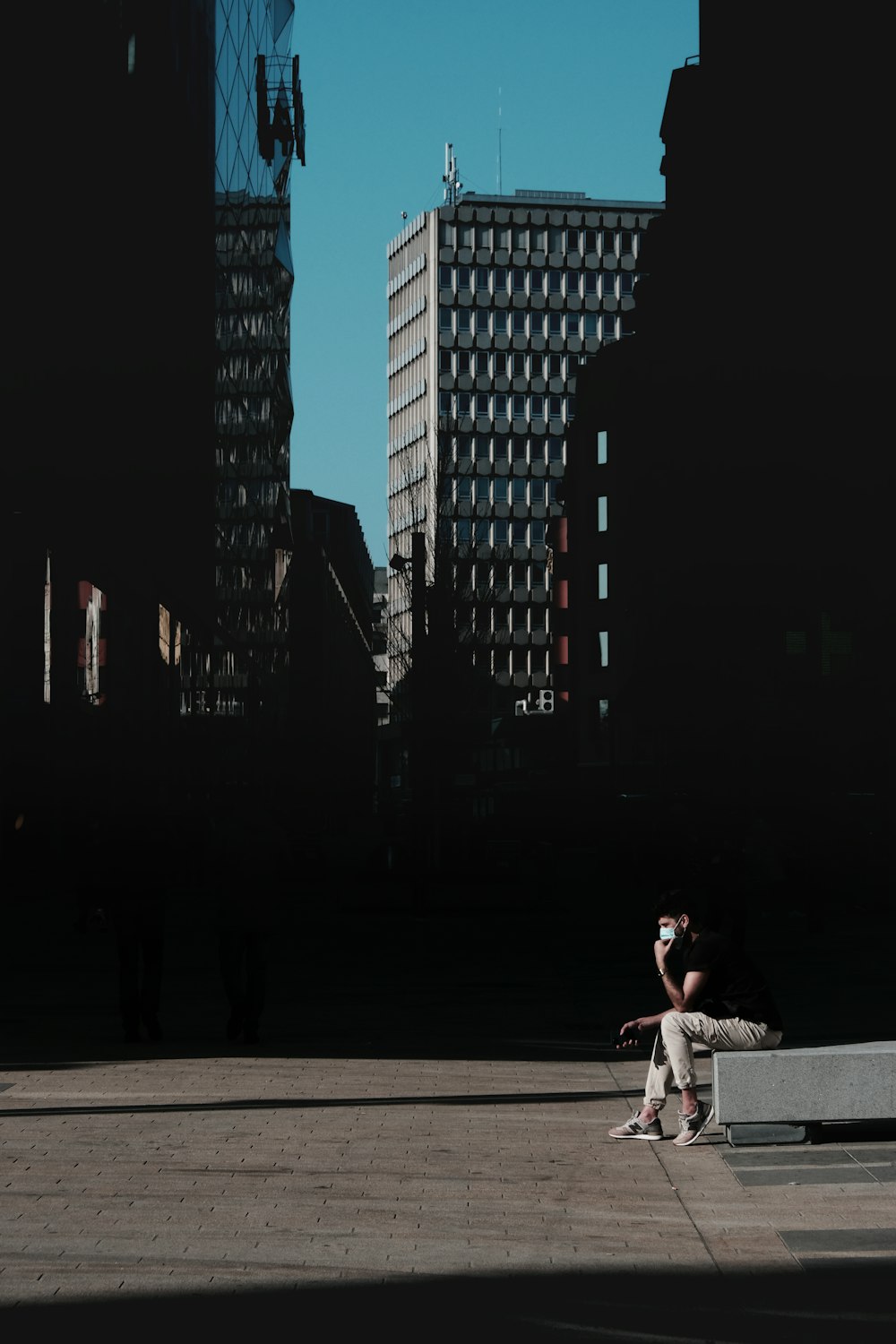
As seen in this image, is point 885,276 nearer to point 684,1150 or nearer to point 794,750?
point 794,750

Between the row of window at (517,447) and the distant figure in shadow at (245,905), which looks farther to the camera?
the row of window at (517,447)

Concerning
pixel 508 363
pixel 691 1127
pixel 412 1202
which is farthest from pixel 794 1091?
pixel 508 363

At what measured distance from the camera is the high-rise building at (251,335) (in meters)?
58.7

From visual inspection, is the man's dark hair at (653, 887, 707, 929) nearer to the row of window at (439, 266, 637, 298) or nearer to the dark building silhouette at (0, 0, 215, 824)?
the dark building silhouette at (0, 0, 215, 824)

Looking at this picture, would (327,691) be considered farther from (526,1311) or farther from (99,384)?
(526,1311)

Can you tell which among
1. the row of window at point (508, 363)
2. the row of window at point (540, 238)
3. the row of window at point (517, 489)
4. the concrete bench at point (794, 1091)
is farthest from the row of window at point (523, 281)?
the concrete bench at point (794, 1091)

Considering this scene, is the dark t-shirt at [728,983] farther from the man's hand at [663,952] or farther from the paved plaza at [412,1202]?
the paved plaza at [412,1202]

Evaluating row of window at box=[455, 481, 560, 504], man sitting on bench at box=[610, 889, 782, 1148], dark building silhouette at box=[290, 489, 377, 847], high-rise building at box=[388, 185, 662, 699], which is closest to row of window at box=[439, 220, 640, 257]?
high-rise building at box=[388, 185, 662, 699]

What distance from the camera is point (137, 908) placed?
47.0ft

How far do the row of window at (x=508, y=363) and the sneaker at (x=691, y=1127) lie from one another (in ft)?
442

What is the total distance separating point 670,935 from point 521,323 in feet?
447

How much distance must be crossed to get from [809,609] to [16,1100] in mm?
36223

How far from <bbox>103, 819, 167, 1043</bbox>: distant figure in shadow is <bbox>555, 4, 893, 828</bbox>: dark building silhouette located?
28.7 metres

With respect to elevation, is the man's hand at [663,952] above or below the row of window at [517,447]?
below
